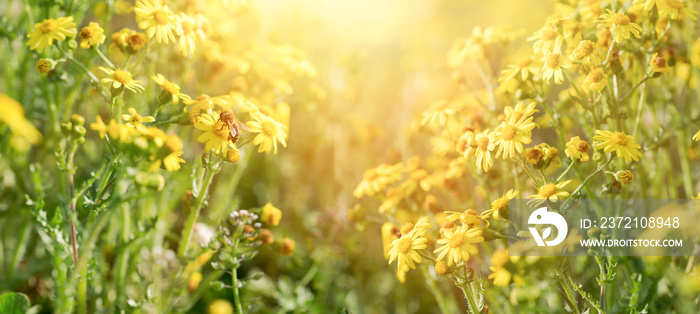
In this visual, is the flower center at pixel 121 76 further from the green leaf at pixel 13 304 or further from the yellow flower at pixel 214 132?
the green leaf at pixel 13 304

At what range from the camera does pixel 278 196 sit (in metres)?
3.62

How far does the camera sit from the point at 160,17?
5.54ft

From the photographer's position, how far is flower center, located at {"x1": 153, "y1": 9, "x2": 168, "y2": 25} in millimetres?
1688

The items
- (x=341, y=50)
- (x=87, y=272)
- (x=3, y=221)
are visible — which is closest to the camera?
(x=87, y=272)

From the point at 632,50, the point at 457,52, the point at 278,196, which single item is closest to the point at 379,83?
the point at 278,196

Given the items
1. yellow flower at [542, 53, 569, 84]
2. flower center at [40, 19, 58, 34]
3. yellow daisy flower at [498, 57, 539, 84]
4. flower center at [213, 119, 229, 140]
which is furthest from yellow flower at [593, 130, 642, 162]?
flower center at [40, 19, 58, 34]

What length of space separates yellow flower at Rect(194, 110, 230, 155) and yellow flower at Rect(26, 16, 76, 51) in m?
0.60

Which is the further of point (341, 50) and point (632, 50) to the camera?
point (341, 50)

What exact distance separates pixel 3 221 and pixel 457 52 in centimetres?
249

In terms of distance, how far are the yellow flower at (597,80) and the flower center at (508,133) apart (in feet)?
0.97

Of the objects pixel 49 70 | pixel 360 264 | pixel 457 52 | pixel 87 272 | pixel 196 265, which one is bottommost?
pixel 360 264

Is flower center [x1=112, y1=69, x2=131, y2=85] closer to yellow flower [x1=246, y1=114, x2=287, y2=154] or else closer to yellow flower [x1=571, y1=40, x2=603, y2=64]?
yellow flower [x1=246, y1=114, x2=287, y2=154]

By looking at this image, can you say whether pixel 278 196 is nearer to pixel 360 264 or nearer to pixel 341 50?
pixel 360 264

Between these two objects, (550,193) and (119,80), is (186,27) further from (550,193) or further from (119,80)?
(550,193)
